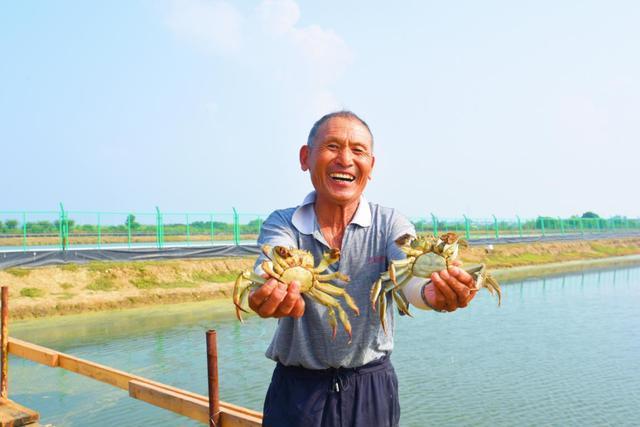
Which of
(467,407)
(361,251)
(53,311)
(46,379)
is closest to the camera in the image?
(361,251)

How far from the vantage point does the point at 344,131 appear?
2.98 meters

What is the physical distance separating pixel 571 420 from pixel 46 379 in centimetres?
1080

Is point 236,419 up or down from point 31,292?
up

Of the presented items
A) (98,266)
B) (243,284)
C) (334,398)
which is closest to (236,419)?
(243,284)

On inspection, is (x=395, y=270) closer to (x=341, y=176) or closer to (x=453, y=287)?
(x=453, y=287)

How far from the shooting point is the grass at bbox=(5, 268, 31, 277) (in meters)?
20.8

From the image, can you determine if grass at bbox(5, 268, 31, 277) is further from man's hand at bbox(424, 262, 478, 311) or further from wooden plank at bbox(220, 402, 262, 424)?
man's hand at bbox(424, 262, 478, 311)

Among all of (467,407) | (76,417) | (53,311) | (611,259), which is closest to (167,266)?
(53,311)

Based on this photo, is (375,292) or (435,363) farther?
(435,363)

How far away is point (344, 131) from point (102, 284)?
21433 millimetres

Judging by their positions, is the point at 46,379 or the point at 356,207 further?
→ the point at 46,379

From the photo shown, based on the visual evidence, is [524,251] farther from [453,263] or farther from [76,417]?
[453,263]

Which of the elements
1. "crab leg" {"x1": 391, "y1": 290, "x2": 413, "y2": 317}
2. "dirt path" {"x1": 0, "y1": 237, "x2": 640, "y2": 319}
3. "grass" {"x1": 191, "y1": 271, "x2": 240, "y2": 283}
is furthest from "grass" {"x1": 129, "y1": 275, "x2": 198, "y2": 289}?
"crab leg" {"x1": 391, "y1": 290, "x2": 413, "y2": 317}

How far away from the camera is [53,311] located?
19469mm
